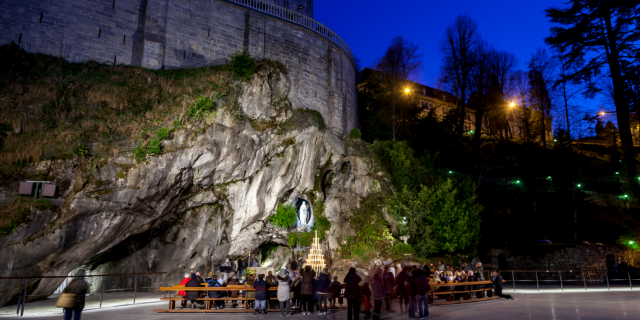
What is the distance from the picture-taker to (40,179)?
13.6m

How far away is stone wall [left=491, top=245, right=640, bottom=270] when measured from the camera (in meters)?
23.8

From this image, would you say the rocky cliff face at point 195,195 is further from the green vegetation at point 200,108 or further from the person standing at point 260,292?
the person standing at point 260,292

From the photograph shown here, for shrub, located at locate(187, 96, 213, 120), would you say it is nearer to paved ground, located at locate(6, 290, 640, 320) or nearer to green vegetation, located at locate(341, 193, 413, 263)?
paved ground, located at locate(6, 290, 640, 320)

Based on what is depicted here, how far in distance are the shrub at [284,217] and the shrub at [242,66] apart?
276 inches

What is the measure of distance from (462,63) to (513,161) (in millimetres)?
12197

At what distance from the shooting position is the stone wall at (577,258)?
23.8 metres

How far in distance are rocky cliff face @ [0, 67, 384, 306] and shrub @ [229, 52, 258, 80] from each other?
540mm

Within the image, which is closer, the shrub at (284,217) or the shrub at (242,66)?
the shrub at (242,66)

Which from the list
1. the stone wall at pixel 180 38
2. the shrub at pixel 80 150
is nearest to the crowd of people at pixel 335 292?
the shrub at pixel 80 150

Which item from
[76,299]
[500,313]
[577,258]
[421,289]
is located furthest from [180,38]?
[577,258]

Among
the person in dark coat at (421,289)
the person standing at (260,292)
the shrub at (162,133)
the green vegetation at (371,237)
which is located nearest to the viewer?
the person in dark coat at (421,289)

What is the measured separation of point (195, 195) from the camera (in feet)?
59.5

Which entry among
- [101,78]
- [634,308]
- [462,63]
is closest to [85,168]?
[101,78]

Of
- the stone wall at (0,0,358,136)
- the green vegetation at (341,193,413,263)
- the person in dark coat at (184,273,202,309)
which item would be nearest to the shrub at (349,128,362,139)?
the stone wall at (0,0,358,136)
